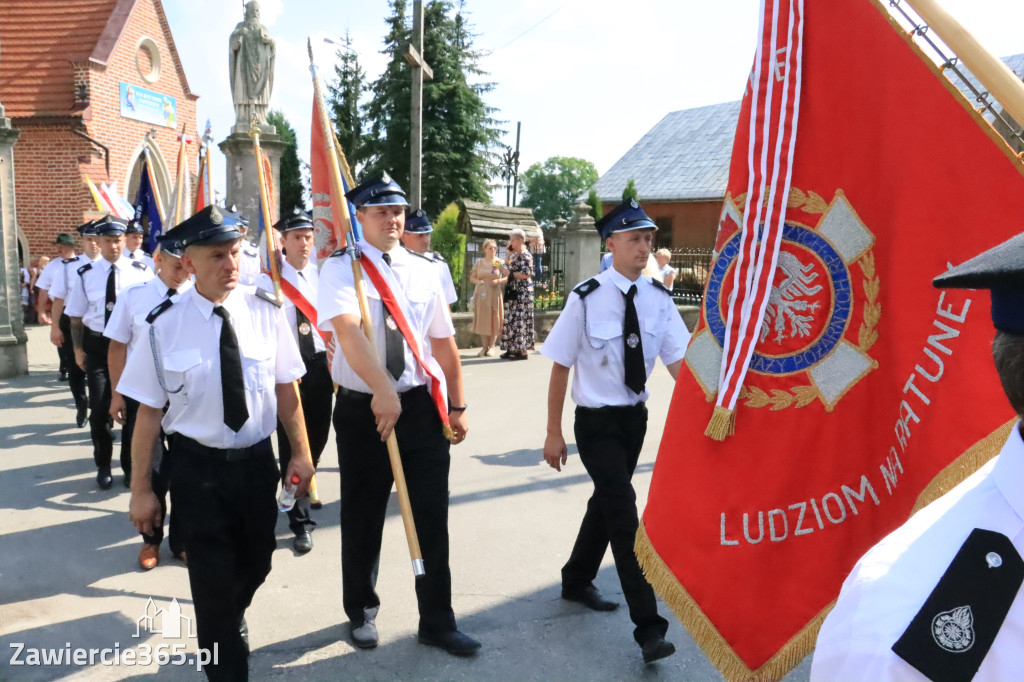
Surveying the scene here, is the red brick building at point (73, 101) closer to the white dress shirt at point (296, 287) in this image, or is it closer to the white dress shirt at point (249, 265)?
the white dress shirt at point (249, 265)

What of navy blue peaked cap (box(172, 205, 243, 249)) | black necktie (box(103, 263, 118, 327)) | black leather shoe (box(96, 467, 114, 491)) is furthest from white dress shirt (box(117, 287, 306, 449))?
black necktie (box(103, 263, 118, 327))

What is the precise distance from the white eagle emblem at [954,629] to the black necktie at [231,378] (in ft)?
9.21

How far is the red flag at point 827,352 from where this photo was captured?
7.34 ft

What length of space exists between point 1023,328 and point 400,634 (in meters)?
3.54

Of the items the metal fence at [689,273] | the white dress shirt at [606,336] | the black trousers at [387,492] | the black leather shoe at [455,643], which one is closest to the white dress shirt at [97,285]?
the black trousers at [387,492]

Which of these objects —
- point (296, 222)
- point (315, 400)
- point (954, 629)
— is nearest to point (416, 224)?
point (296, 222)

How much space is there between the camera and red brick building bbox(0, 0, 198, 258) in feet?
62.1

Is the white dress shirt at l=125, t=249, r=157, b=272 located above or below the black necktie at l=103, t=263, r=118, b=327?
above

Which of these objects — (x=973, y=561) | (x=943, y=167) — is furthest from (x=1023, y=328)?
(x=943, y=167)

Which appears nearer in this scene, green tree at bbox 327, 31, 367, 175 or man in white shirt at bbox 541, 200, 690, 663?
man in white shirt at bbox 541, 200, 690, 663

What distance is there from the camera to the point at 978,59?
1842mm

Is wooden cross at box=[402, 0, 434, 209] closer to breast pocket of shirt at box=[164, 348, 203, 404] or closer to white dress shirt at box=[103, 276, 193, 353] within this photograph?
white dress shirt at box=[103, 276, 193, 353]

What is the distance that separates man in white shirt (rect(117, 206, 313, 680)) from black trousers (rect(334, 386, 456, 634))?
585 millimetres

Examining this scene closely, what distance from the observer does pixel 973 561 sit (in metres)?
1.02
